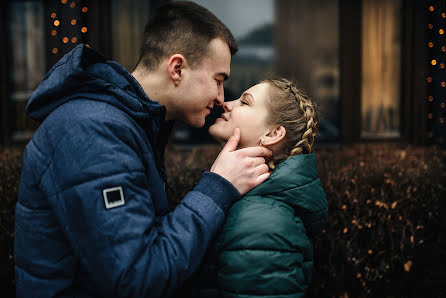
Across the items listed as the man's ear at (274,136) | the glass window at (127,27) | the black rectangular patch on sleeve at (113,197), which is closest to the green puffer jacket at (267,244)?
the man's ear at (274,136)

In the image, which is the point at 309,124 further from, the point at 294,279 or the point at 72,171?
the point at 72,171

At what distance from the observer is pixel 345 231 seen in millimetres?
2951

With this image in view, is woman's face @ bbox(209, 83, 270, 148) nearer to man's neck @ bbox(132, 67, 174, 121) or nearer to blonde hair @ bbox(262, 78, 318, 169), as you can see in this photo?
blonde hair @ bbox(262, 78, 318, 169)

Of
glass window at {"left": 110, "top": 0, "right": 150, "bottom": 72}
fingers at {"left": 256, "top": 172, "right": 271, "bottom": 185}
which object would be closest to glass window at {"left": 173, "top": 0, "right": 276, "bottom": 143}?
glass window at {"left": 110, "top": 0, "right": 150, "bottom": 72}

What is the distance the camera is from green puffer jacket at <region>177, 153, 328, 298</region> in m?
1.52

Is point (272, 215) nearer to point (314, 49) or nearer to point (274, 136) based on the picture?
A: point (274, 136)

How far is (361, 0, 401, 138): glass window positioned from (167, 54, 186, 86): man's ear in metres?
5.26

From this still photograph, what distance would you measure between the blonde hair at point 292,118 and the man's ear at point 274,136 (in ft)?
0.11

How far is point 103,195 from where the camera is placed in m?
1.32

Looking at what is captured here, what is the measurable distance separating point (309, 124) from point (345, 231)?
1324mm

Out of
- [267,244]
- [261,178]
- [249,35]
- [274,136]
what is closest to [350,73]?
[249,35]

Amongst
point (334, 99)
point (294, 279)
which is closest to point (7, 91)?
point (334, 99)

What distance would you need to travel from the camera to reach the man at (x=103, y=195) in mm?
1319

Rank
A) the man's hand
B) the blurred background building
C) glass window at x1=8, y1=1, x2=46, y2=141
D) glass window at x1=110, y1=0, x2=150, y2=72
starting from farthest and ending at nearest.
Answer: glass window at x1=8, y1=1, x2=46, y2=141, glass window at x1=110, y1=0, x2=150, y2=72, the blurred background building, the man's hand
